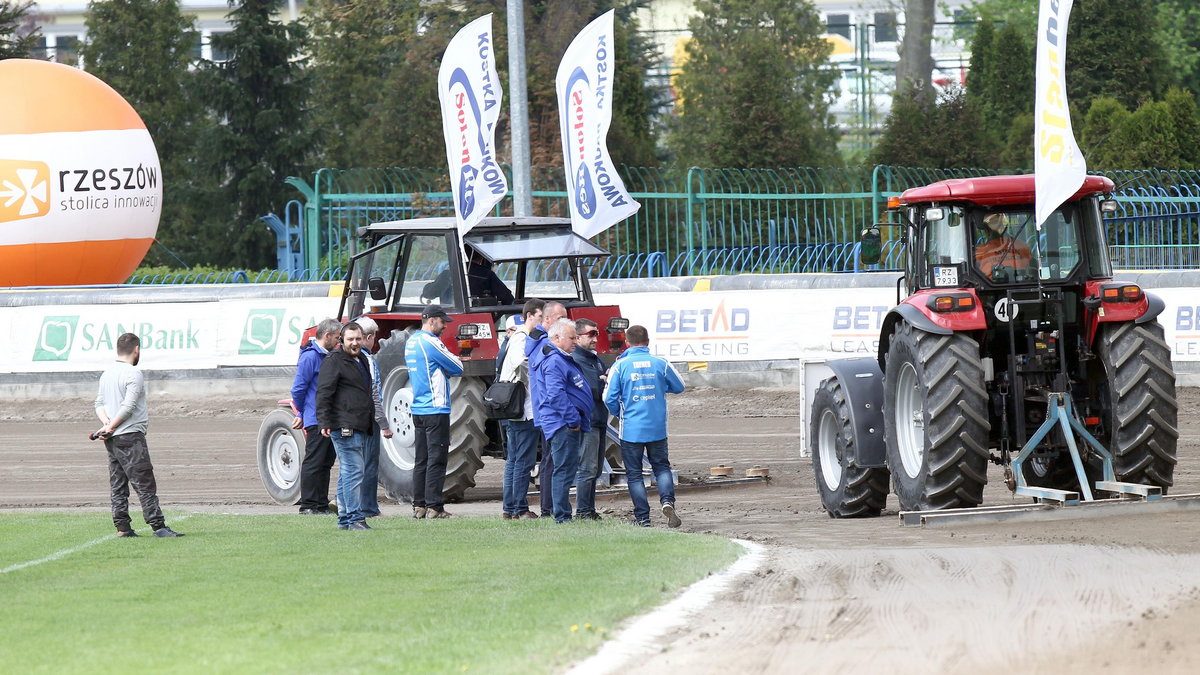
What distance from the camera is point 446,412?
13.7 m

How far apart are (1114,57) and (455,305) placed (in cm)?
2298

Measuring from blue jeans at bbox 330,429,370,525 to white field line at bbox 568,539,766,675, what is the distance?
3.75 m

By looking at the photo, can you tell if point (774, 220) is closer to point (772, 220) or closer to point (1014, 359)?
point (772, 220)

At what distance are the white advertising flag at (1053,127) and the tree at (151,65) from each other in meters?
37.2

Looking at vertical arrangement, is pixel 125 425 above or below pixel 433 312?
below

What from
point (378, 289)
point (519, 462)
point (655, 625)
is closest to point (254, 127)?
point (378, 289)

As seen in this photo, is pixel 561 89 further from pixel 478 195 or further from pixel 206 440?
pixel 206 440

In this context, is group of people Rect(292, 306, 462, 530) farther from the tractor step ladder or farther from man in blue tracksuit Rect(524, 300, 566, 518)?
the tractor step ladder

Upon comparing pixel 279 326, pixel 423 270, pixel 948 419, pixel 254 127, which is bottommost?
pixel 948 419

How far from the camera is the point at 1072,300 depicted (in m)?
12.3

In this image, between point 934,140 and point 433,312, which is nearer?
point 433,312

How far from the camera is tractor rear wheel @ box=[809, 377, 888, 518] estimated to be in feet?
42.5

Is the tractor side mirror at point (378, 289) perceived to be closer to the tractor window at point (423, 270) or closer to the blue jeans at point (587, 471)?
the tractor window at point (423, 270)

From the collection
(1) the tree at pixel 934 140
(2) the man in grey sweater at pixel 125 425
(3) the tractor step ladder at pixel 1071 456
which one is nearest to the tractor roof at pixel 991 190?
(3) the tractor step ladder at pixel 1071 456
